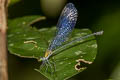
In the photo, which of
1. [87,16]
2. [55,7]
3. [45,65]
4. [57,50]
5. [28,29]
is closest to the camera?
[45,65]

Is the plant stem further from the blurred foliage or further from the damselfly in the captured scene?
the blurred foliage

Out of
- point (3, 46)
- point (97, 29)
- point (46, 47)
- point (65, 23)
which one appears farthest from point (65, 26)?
point (3, 46)

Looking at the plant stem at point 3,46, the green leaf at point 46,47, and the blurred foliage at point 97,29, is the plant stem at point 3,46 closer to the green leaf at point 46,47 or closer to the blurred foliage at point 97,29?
the green leaf at point 46,47

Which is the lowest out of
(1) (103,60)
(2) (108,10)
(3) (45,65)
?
(1) (103,60)

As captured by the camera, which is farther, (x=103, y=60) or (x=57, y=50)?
(x=103, y=60)

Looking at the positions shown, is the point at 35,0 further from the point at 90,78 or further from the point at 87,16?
the point at 90,78

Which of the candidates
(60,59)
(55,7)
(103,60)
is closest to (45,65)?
(60,59)
